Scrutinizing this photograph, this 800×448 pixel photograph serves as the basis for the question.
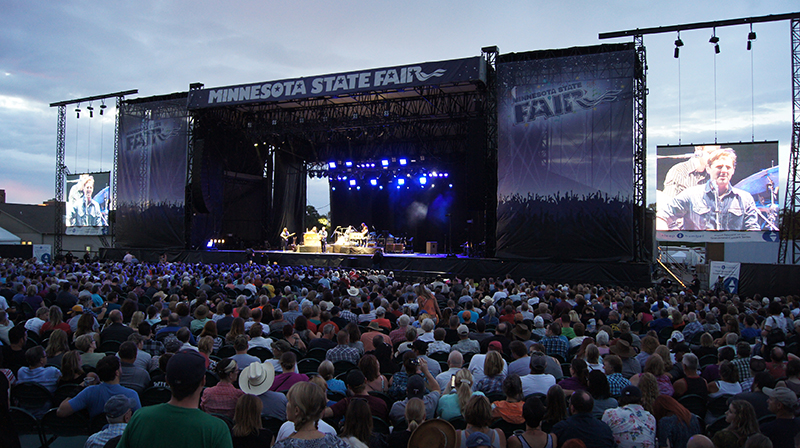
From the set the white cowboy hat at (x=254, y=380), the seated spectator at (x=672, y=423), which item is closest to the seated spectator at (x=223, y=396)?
the white cowboy hat at (x=254, y=380)

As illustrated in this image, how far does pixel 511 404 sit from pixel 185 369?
2.49 metres

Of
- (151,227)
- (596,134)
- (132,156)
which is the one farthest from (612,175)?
(132,156)

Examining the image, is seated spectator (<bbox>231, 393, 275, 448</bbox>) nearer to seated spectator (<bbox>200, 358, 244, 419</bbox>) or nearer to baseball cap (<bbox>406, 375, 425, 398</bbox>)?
seated spectator (<bbox>200, 358, 244, 419</bbox>)

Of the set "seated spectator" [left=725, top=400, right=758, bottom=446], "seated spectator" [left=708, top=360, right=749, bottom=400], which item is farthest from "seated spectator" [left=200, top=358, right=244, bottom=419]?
"seated spectator" [left=708, top=360, right=749, bottom=400]

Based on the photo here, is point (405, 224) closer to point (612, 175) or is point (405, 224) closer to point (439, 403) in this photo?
point (612, 175)

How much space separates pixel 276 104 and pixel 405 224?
983cm

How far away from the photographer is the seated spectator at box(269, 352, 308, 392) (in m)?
4.27

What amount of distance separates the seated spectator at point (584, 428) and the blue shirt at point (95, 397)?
10.0 feet

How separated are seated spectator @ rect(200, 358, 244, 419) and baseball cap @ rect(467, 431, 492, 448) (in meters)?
1.87

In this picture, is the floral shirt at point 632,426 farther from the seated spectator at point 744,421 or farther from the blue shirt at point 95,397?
the blue shirt at point 95,397

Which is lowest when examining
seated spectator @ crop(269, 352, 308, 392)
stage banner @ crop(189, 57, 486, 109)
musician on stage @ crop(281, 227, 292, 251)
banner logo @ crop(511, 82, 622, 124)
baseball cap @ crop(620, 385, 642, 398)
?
seated spectator @ crop(269, 352, 308, 392)

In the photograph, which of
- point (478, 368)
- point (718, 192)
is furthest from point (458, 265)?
point (478, 368)

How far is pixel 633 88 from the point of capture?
56.7 ft

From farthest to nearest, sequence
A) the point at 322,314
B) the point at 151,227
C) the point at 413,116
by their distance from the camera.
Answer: the point at 151,227 → the point at 413,116 → the point at 322,314
